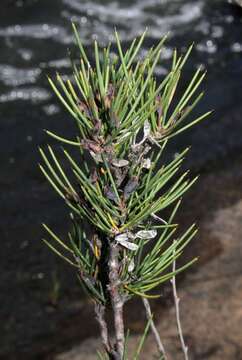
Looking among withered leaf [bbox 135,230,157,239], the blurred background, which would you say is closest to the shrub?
withered leaf [bbox 135,230,157,239]

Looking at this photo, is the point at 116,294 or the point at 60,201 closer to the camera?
the point at 116,294

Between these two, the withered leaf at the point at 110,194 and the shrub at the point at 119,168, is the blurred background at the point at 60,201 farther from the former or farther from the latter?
the withered leaf at the point at 110,194

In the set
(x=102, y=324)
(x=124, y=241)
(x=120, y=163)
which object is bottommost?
(x=102, y=324)

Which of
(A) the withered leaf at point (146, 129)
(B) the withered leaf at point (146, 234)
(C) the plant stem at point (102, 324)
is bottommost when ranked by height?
(C) the plant stem at point (102, 324)

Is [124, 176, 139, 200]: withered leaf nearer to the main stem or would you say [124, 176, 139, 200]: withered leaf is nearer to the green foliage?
the green foliage

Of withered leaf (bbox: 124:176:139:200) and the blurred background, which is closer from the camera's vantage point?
withered leaf (bbox: 124:176:139:200)

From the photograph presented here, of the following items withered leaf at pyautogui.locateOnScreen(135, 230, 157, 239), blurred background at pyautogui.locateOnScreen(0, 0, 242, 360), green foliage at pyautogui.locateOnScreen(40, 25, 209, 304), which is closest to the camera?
green foliage at pyautogui.locateOnScreen(40, 25, 209, 304)

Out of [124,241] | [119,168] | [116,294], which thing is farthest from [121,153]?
[116,294]

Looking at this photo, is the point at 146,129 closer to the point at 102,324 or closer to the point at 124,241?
the point at 124,241

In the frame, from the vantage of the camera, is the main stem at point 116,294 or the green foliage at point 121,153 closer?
the green foliage at point 121,153

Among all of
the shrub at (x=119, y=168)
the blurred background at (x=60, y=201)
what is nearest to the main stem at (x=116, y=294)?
the shrub at (x=119, y=168)
